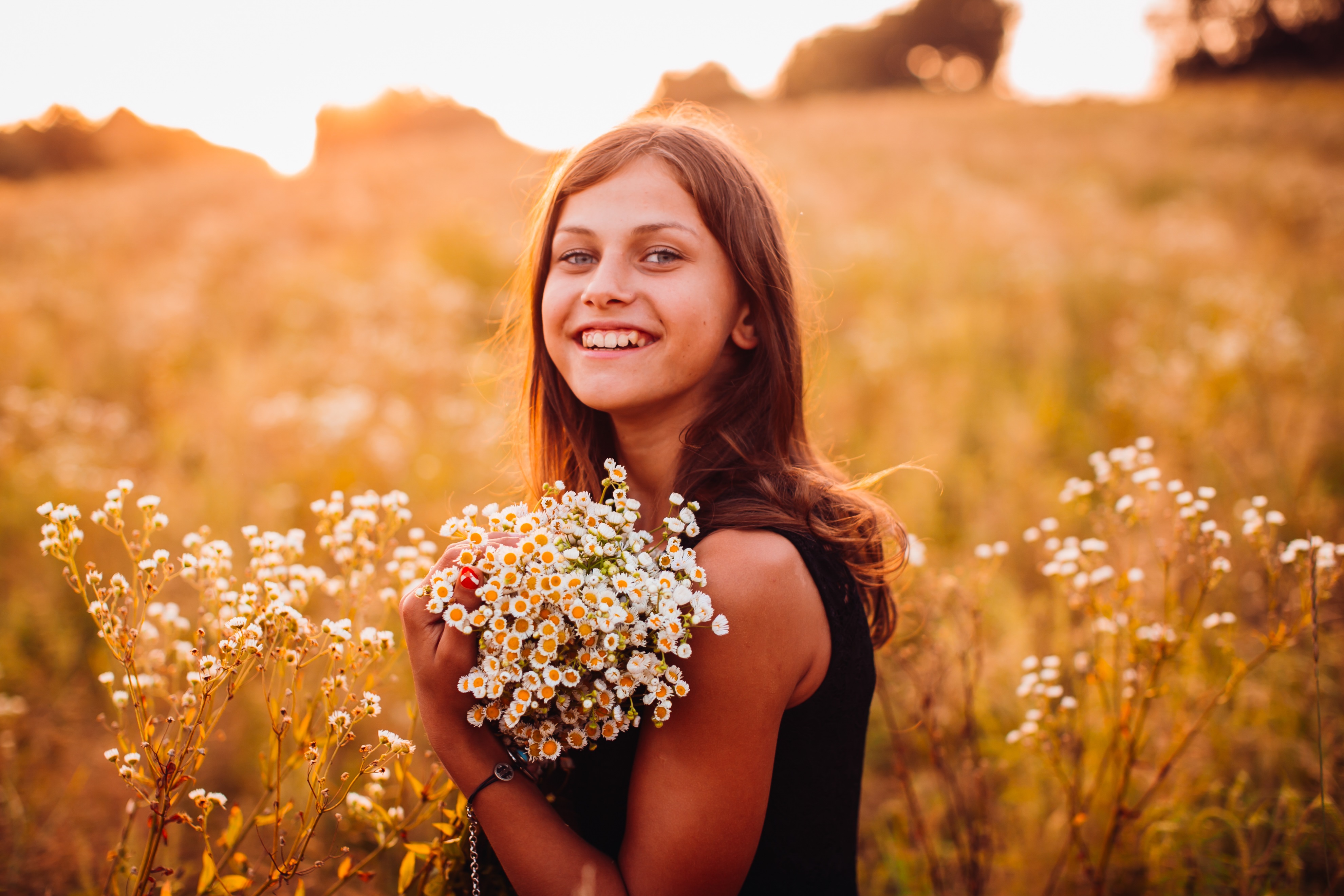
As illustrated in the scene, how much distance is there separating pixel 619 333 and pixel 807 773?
3.71 ft

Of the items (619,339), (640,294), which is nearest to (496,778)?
(619,339)

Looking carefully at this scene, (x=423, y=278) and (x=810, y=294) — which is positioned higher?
(x=423, y=278)

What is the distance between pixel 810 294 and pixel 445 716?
1711mm

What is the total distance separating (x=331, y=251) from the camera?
934 centimetres

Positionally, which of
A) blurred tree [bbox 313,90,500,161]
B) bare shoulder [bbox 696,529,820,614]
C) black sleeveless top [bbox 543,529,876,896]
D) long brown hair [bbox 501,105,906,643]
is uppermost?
blurred tree [bbox 313,90,500,161]

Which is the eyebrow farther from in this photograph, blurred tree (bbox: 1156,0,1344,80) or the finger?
blurred tree (bbox: 1156,0,1344,80)

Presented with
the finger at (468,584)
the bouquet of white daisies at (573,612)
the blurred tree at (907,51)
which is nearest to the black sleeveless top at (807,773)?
the bouquet of white daisies at (573,612)

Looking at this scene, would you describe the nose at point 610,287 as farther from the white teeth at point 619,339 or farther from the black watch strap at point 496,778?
the black watch strap at point 496,778

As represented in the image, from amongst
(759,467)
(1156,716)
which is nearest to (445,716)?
(759,467)

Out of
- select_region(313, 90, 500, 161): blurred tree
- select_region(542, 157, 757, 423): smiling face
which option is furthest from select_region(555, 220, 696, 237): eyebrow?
select_region(313, 90, 500, 161): blurred tree

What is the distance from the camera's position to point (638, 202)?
5.92 feet

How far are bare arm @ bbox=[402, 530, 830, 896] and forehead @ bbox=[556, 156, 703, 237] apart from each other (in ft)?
2.83

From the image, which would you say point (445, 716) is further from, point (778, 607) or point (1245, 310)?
point (1245, 310)

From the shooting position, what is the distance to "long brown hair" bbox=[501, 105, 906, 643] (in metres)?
1.74
